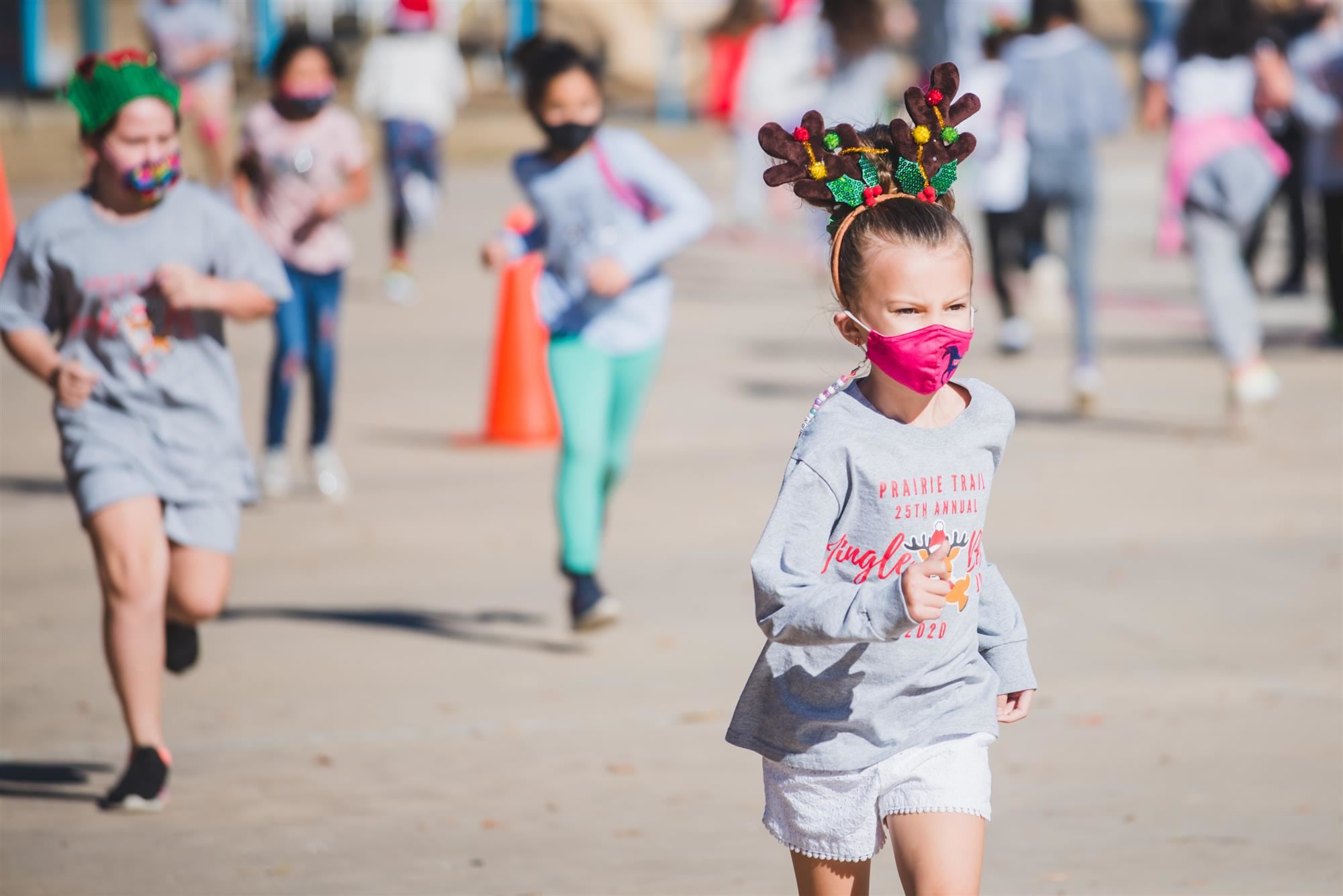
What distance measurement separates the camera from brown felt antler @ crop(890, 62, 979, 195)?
341 centimetres

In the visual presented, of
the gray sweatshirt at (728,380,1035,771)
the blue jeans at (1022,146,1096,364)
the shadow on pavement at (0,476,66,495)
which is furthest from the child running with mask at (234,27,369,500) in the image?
the gray sweatshirt at (728,380,1035,771)

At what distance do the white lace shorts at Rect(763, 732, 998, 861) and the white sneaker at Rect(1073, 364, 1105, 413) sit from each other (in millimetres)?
7400

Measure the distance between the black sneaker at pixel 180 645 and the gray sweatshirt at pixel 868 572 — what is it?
2.64 m

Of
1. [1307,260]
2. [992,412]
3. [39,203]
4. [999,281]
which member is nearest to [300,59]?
[999,281]

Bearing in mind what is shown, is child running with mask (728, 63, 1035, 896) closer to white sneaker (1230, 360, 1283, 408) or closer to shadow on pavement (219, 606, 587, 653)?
shadow on pavement (219, 606, 587, 653)

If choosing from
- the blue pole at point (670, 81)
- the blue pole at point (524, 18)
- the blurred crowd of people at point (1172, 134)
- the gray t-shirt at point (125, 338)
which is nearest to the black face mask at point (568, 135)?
the blurred crowd of people at point (1172, 134)

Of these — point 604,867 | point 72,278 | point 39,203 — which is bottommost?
point 39,203

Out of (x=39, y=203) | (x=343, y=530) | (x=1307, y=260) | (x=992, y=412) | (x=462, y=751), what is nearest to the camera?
(x=992, y=412)

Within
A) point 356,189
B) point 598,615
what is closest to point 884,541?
point 598,615

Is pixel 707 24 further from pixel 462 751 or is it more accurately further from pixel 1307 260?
pixel 462 751

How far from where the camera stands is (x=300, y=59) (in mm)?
9242

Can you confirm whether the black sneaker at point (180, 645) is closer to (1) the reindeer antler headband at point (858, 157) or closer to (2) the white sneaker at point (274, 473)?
(1) the reindeer antler headband at point (858, 157)

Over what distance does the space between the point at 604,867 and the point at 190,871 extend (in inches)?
39.6

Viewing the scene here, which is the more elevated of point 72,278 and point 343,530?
point 72,278
